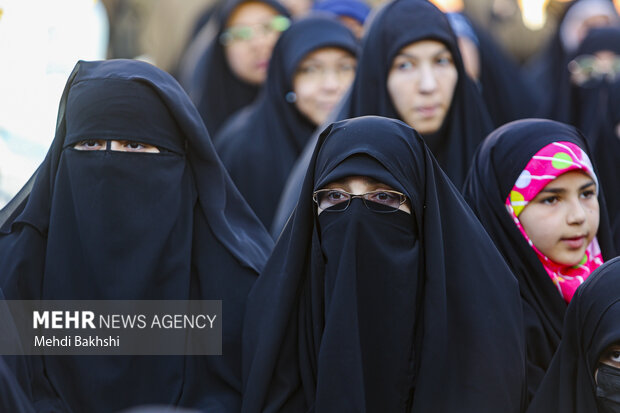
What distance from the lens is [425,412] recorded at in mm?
3314

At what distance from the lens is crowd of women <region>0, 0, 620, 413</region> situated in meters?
3.34

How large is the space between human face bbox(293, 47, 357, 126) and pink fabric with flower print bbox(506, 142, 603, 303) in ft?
7.11

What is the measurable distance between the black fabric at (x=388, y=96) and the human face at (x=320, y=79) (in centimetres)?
86

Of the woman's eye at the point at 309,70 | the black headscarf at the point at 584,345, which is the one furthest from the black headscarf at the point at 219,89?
the black headscarf at the point at 584,345

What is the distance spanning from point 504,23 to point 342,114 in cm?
591

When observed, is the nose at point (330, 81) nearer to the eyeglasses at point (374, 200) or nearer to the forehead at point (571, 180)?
the forehead at point (571, 180)

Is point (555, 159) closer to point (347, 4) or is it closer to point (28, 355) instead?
point (28, 355)


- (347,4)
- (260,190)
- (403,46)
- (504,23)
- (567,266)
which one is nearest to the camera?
(567,266)

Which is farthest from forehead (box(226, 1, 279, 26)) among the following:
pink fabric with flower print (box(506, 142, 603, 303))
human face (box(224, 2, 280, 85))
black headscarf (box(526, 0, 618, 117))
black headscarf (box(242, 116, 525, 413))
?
black headscarf (box(242, 116, 525, 413))

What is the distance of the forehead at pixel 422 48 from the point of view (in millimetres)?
4859

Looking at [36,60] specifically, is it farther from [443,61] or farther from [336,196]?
[336,196]

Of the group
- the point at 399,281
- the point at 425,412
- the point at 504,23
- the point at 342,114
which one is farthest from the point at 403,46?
the point at 504,23

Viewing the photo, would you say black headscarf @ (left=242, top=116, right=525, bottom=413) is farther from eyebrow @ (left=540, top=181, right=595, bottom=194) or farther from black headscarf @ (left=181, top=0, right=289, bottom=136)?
black headscarf @ (left=181, top=0, right=289, bottom=136)

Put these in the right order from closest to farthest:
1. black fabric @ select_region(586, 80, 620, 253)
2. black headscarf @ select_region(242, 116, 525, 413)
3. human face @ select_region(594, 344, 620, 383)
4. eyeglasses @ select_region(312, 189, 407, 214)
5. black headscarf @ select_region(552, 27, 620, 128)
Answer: human face @ select_region(594, 344, 620, 383) → black headscarf @ select_region(242, 116, 525, 413) → eyeglasses @ select_region(312, 189, 407, 214) → black fabric @ select_region(586, 80, 620, 253) → black headscarf @ select_region(552, 27, 620, 128)
